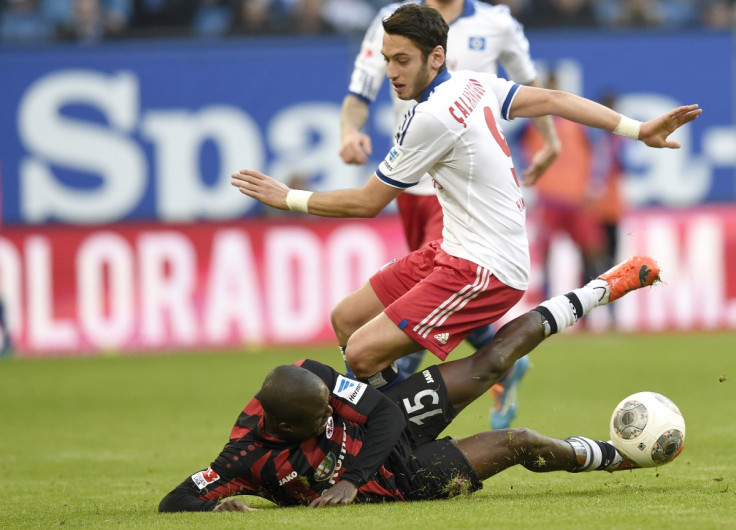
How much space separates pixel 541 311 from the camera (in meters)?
6.48

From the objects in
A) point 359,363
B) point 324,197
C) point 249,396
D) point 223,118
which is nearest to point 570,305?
point 359,363

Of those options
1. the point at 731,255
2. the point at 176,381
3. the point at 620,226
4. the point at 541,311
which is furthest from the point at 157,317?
the point at 541,311

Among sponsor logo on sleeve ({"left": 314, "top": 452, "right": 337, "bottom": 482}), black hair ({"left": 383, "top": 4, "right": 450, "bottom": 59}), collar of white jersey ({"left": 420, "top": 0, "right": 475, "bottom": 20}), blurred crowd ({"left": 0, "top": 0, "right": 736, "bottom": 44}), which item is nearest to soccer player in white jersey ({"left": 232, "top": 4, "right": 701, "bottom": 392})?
black hair ({"left": 383, "top": 4, "right": 450, "bottom": 59})

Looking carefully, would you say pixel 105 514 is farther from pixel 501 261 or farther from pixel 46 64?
pixel 46 64

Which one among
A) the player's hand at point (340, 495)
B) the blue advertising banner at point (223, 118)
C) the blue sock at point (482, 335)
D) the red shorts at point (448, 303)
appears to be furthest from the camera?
the blue advertising banner at point (223, 118)

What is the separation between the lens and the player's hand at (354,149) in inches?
283

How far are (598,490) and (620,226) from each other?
31.0 feet

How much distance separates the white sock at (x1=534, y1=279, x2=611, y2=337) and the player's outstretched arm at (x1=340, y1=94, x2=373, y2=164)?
4.65ft

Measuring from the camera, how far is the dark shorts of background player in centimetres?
583

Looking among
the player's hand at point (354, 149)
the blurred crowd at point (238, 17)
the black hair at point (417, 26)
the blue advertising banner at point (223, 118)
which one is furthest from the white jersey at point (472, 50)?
the blurred crowd at point (238, 17)

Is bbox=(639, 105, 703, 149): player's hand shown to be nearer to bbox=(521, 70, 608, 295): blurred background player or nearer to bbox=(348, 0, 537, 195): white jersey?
bbox=(348, 0, 537, 195): white jersey

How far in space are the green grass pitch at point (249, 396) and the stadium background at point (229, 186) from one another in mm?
586

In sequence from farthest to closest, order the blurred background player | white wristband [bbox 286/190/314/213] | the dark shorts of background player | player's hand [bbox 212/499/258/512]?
1. the blurred background player
2. white wristband [bbox 286/190/314/213]
3. the dark shorts of background player
4. player's hand [bbox 212/499/258/512]

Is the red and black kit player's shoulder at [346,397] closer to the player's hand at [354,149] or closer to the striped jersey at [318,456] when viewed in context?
the striped jersey at [318,456]
